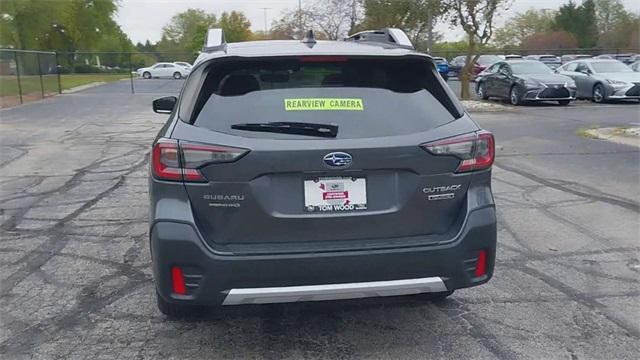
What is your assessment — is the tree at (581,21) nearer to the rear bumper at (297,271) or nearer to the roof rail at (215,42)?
the roof rail at (215,42)

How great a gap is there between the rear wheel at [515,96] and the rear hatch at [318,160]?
17.2 meters

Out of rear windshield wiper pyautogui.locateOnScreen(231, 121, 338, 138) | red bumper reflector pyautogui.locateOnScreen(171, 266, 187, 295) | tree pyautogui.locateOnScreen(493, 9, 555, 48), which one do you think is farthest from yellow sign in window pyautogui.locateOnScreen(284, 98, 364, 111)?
tree pyautogui.locateOnScreen(493, 9, 555, 48)

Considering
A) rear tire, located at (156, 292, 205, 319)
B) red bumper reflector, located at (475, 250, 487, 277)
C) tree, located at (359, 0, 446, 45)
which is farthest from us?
tree, located at (359, 0, 446, 45)

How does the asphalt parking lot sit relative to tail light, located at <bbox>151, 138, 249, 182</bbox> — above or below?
below

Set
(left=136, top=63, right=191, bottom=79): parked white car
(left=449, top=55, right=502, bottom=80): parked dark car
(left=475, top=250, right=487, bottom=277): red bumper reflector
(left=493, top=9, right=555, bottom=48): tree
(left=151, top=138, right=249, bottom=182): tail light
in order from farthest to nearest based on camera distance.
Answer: (left=493, top=9, right=555, bottom=48): tree
(left=136, top=63, right=191, bottom=79): parked white car
(left=449, top=55, right=502, bottom=80): parked dark car
(left=475, top=250, right=487, bottom=277): red bumper reflector
(left=151, top=138, right=249, bottom=182): tail light

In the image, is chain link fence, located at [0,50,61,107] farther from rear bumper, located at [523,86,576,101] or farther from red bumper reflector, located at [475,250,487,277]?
red bumper reflector, located at [475,250,487,277]

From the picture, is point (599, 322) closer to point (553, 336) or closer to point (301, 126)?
point (553, 336)

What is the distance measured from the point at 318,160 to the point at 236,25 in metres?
64.9

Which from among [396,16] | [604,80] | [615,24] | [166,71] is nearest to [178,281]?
[604,80]

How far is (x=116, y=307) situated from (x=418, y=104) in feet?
8.05

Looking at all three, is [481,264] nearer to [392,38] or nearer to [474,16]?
[392,38]

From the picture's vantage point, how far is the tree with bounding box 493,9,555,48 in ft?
232

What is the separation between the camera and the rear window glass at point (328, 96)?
117 inches

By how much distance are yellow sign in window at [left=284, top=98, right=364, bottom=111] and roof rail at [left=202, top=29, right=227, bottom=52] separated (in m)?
0.68
